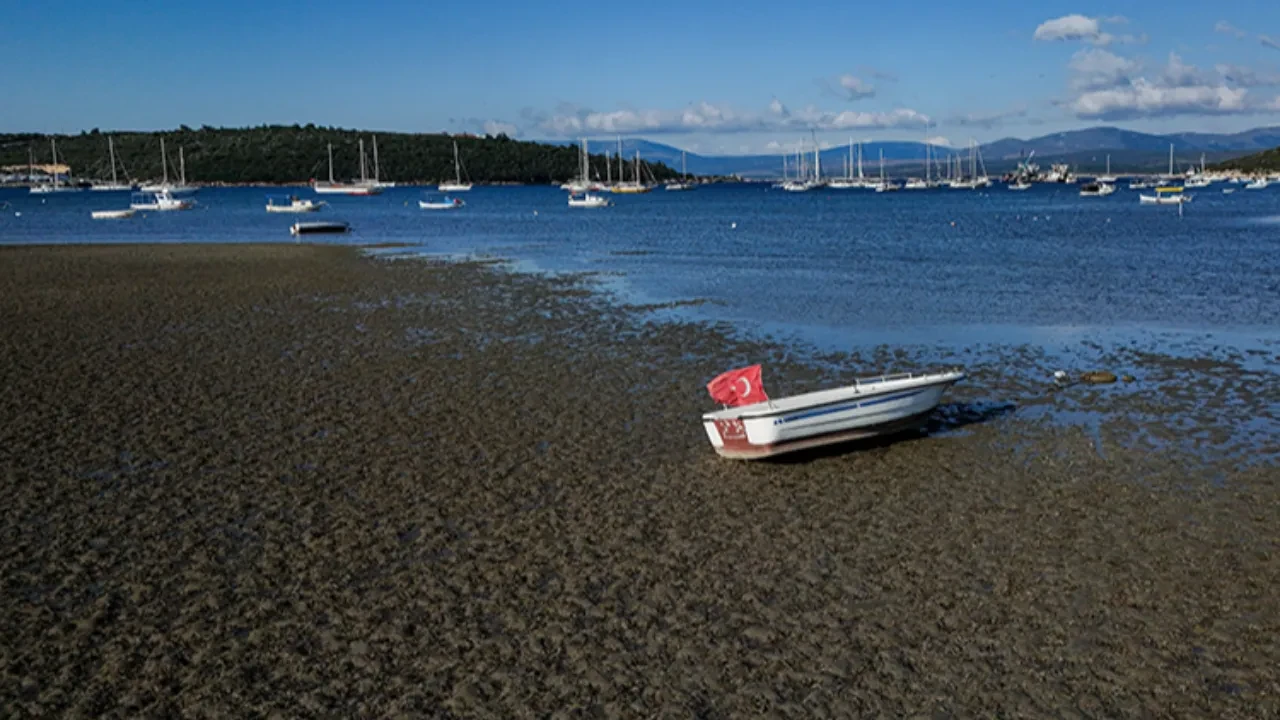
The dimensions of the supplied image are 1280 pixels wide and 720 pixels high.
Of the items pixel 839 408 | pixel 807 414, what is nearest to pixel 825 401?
pixel 839 408

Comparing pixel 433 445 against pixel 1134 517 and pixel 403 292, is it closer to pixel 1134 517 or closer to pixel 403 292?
pixel 1134 517

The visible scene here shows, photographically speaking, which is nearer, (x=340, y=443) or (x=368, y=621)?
(x=368, y=621)

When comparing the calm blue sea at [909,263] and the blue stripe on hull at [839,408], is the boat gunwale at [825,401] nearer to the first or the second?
the blue stripe on hull at [839,408]

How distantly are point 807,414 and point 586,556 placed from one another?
5.10 m

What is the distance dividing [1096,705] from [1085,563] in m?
3.48

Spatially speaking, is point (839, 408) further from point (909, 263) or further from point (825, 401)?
point (909, 263)

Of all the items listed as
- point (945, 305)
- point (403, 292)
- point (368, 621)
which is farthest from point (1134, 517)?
point (403, 292)

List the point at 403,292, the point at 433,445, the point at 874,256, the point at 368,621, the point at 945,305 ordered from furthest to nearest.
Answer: the point at 874,256 < the point at 403,292 < the point at 945,305 < the point at 433,445 < the point at 368,621

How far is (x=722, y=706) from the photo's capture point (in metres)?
9.43

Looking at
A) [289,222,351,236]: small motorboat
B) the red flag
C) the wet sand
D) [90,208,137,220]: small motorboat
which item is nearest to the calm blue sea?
[90,208,137,220]: small motorboat

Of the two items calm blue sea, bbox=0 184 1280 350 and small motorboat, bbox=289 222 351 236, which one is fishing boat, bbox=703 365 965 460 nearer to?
calm blue sea, bbox=0 184 1280 350

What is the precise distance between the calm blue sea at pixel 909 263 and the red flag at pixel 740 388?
9.88 m

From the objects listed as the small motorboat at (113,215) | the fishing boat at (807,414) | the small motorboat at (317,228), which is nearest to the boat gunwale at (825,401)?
the fishing boat at (807,414)

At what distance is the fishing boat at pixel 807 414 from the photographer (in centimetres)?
1641
